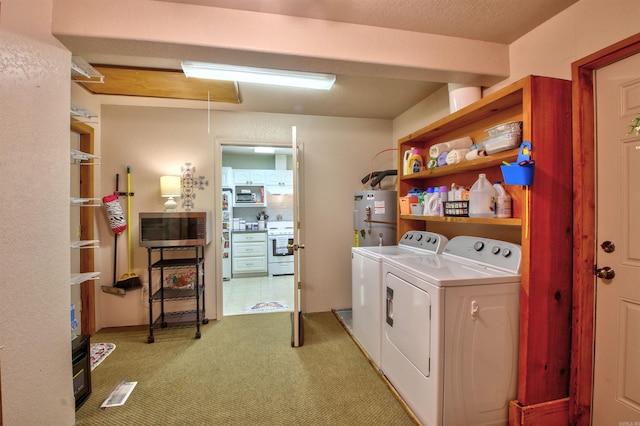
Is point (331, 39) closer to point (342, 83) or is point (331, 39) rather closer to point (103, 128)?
point (342, 83)

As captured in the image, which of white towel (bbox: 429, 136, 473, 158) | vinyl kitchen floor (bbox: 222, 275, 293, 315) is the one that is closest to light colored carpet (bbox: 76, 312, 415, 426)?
vinyl kitchen floor (bbox: 222, 275, 293, 315)

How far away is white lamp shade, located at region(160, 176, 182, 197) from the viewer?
111 inches

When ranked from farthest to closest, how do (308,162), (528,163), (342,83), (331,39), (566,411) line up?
(308,162) < (342,83) < (331,39) < (566,411) < (528,163)

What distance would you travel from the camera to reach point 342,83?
8.06 ft

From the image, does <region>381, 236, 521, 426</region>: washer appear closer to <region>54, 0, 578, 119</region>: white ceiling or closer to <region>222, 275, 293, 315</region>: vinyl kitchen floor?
<region>54, 0, 578, 119</region>: white ceiling

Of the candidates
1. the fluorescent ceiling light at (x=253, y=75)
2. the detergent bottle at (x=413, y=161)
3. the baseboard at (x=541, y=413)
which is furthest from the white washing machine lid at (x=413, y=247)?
the fluorescent ceiling light at (x=253, y=75)

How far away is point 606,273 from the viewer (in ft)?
4.53

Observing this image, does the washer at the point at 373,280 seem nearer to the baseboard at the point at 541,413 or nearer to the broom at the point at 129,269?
the baseboard at the point at 541,413

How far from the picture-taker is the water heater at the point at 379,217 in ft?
9.66

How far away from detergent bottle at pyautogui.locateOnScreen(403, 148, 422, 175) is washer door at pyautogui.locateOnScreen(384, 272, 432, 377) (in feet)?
3.53

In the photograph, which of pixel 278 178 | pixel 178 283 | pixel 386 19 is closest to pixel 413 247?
pixel 386 19

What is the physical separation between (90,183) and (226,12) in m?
2.27

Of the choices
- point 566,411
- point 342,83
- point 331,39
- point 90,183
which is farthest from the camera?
point 90,183

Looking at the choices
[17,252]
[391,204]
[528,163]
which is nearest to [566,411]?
[528,163]
